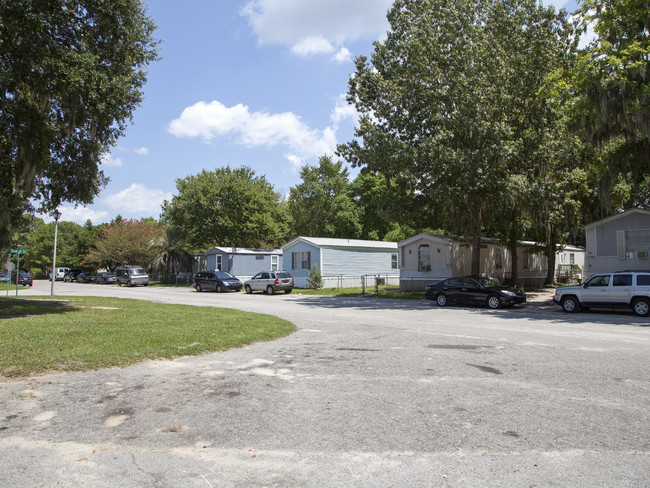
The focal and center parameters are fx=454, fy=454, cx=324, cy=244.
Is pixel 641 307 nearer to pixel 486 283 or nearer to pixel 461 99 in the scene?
pixel 486 283

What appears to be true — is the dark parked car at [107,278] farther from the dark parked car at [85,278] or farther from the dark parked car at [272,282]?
the dark parked car at [272,282]

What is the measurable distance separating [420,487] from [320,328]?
30.0 feet

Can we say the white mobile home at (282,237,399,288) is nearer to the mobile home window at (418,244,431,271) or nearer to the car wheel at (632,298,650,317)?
the mobile home window at (418,244,431,271)

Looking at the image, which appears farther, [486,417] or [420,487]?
[486,417]

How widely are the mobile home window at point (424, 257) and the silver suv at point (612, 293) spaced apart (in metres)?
11.6

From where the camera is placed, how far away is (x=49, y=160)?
15.5m

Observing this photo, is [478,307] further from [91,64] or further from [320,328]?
[91,64]

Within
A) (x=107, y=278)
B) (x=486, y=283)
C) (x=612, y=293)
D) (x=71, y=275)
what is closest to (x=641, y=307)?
(x=612, y=293)

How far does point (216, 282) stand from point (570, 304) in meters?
24.3

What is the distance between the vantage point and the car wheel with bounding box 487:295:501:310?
19719mm

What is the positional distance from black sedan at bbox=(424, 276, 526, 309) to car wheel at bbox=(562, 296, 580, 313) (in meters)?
2.31

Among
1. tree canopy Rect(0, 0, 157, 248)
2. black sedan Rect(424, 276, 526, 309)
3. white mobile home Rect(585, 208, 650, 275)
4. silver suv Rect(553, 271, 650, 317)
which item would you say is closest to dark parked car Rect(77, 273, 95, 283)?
tree canopy Rect(0, 0, 157, 248)

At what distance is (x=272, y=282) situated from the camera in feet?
102

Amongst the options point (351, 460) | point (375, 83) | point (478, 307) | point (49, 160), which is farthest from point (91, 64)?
point (478, 307)
